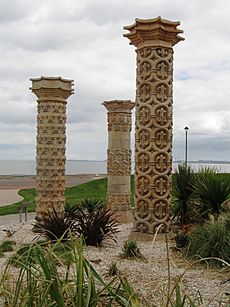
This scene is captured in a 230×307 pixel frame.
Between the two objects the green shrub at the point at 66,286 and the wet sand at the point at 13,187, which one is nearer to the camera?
the green shrub at the point at 66,286

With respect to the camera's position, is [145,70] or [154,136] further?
[145,70]

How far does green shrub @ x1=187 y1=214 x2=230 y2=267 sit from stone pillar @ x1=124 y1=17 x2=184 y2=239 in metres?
1.85

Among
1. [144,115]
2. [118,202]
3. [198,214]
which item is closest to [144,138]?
[144,115]

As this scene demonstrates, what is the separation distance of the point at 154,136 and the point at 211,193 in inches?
71.4

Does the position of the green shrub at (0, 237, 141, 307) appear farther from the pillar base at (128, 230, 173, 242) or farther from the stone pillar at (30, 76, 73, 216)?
the stone pillar at (30, 76, 73, 216)

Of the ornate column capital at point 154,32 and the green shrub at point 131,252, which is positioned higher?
the ornate column capital at point 154,32

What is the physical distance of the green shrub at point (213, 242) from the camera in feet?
24.1

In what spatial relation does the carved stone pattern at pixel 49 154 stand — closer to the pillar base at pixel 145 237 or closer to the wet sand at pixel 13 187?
the pillar base at pixel 145 237

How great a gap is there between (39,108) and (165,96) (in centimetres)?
374

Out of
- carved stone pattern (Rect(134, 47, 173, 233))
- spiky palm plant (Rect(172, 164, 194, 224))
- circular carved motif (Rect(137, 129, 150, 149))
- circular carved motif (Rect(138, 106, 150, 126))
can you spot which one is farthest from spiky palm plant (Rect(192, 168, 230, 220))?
circular carved motif (Rect(138, 106, 150, 126))

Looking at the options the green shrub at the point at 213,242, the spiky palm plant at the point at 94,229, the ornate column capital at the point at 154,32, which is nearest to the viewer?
the green shrub at the point at 213,242

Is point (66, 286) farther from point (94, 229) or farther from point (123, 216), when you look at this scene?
point (123, 216)

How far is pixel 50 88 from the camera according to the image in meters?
11.6

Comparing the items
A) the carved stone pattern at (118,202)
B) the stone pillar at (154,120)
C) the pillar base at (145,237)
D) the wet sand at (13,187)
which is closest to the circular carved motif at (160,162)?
the stone pillar at (154,120)
